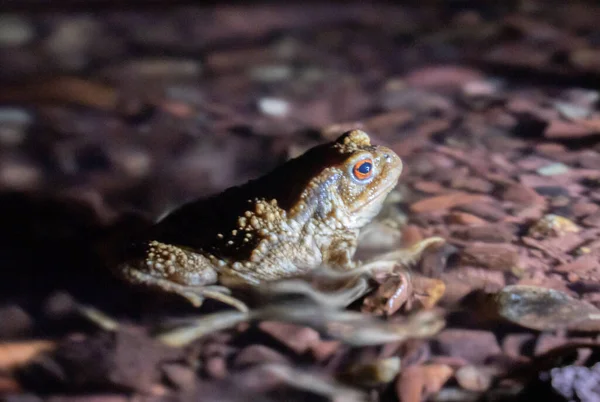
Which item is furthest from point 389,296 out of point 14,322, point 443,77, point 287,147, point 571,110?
point 443,77

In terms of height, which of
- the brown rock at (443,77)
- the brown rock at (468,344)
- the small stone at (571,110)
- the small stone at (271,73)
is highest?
the small stone at (271,73)

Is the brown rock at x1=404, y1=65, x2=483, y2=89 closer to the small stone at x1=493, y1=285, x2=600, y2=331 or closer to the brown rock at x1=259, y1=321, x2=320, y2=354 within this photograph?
the small stone at x1=493, y1=285, x2=600, y2=331

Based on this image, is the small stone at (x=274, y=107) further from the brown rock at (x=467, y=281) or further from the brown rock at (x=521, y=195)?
the brown rock at (x=467, y=281)

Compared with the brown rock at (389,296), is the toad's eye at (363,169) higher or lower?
higher

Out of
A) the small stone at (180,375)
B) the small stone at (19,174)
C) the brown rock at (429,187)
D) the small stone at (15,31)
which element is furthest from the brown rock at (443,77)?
the small stone at (15,31)

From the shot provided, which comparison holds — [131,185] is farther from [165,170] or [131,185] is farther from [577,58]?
[577,58]

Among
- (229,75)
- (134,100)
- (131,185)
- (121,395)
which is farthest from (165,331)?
(229,75)

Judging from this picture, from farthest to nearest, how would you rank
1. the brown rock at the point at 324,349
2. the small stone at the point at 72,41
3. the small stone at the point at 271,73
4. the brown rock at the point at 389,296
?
the small stone at the point at 72,41 → the small stone at the point at 271,73 → the brown rock at the point at 389,296 → the brown rock at the point at 324,349
